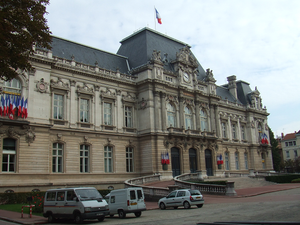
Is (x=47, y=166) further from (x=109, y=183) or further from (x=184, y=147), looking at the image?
(x=184, y=147)

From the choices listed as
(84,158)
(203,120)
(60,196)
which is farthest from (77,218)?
(203,120)

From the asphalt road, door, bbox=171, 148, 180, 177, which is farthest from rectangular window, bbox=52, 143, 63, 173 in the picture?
the asphalt road

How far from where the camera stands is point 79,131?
37188mm

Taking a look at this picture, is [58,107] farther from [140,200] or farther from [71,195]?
[140,200]

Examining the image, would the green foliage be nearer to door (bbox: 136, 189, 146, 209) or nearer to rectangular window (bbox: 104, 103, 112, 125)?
rectangular window (bbox: 104, 103, 112, 125)

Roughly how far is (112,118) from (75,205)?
23.8 metres

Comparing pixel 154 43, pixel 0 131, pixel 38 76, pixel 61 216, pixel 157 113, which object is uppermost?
pixel 154 43

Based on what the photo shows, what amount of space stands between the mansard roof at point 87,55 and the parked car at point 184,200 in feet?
75.6

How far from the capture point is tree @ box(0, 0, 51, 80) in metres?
16.2

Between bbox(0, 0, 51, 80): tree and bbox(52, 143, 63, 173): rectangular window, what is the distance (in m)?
18.8

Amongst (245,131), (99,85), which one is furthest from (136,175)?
(245,131)

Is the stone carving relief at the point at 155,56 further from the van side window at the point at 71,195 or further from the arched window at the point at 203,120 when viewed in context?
the van side window at the point at 71,195

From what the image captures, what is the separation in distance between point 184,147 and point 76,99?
1726cm

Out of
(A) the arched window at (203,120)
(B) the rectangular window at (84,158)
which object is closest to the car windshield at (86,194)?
(B) the rectangular window at (84,158)
